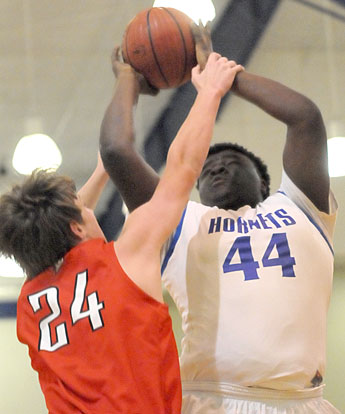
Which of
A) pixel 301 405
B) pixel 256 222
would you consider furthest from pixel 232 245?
pixel 301 405

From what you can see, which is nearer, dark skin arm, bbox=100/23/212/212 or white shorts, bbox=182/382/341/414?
white shorts, bbox=182/382/341/414

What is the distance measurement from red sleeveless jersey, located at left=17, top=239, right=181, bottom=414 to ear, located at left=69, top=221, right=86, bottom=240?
0.07 meters

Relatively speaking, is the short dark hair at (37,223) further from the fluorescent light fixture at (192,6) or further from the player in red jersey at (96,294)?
the fluorescent light fixture at (192,6)

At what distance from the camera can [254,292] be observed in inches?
99.1

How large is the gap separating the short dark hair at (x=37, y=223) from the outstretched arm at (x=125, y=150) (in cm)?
24

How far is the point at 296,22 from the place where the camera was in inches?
272

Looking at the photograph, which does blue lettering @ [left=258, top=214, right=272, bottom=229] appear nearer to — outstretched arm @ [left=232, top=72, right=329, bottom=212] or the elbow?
outstretched arm @ [left=232, top=72, right=329, bottom=212]

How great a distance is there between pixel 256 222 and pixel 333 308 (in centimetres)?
709

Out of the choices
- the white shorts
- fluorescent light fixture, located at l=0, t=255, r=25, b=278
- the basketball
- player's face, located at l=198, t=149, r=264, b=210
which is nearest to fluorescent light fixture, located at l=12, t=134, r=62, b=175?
fluorescent light fixture, located at l=0, t=255, r=25, b=278

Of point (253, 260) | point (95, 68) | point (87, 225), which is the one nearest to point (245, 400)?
point (253, 260)

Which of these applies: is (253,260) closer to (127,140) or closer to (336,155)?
(127,140)

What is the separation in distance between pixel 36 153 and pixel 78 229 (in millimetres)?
4008

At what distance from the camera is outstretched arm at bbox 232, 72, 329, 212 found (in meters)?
2.64

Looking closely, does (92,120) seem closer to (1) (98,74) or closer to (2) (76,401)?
(1) (98,74)
